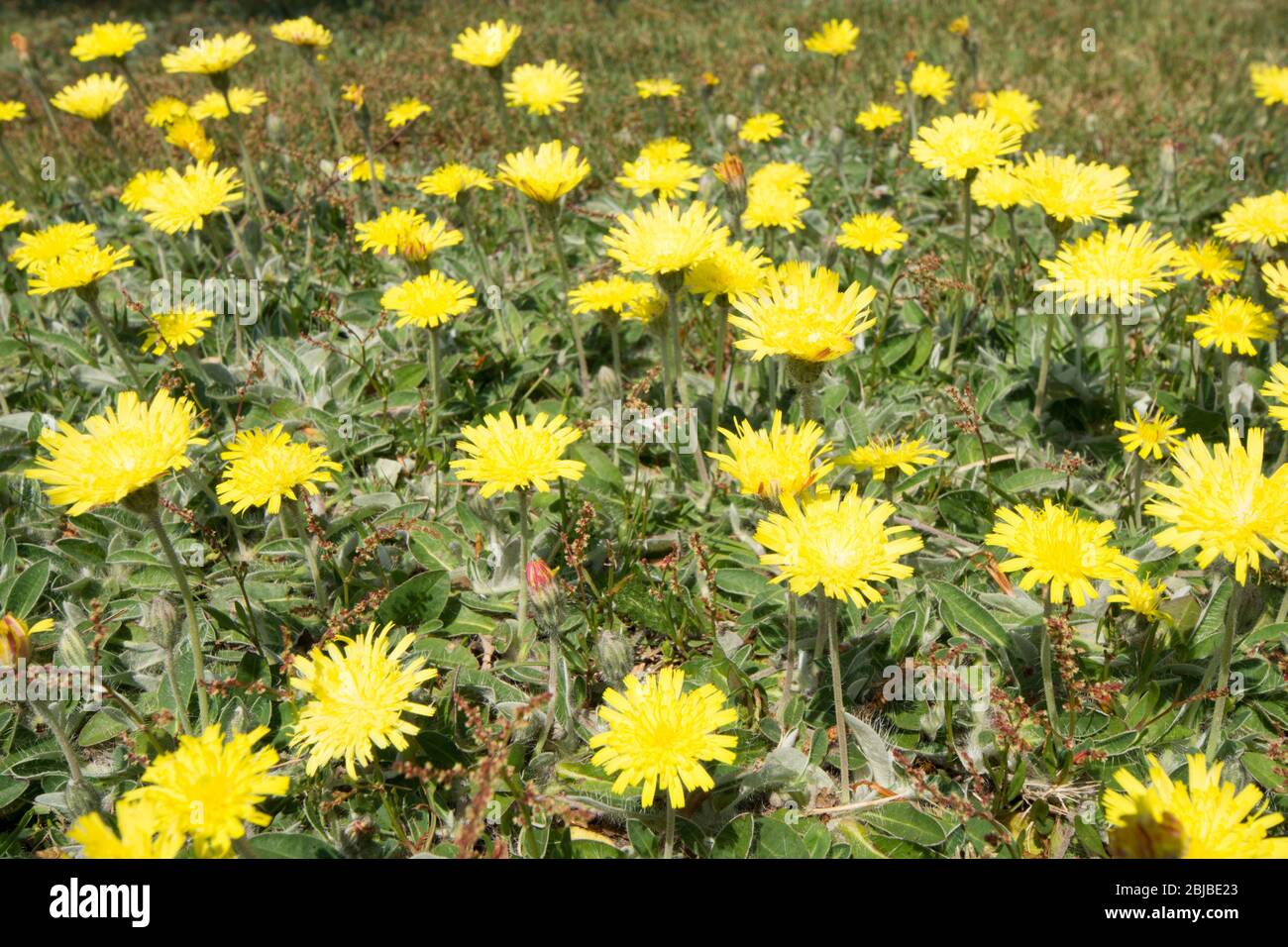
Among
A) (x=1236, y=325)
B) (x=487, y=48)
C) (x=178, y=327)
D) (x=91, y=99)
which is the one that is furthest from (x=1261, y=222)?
(x=91, y=99)

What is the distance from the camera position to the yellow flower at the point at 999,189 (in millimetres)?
3613

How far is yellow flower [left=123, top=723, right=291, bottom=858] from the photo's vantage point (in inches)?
73.0

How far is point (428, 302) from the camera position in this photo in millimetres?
3369

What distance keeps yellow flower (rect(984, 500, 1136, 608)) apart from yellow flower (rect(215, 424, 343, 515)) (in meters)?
1.88

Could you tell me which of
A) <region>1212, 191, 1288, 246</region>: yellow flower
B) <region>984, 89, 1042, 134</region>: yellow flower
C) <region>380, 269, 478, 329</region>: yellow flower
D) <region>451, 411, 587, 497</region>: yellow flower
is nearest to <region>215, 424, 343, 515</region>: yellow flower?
<region>451, 411, 587, 497</region>: yellow flower

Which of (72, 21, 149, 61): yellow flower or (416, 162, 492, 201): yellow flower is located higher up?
(72, 21, 149, 61): yellow flower

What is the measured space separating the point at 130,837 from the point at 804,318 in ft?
6.72

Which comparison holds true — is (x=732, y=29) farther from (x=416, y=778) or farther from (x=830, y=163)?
(x=416, y=778)

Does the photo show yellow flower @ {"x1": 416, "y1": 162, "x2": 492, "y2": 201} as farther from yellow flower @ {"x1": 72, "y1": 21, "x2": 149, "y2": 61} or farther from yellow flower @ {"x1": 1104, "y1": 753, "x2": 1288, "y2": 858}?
Answer: yellow flower @ {"x1": 1104, "y1": 753, "x2": 1288, "y2": 858}

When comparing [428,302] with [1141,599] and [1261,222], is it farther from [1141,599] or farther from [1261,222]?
[1261,222]

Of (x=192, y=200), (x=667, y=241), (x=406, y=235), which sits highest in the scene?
(x=192, y=200)

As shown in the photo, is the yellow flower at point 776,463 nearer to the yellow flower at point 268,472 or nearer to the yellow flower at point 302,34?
the yellow flower at point 268,472

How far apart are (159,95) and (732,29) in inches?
199

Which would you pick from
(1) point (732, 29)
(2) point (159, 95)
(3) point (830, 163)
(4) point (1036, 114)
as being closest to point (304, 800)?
(3) point (830, 163)
